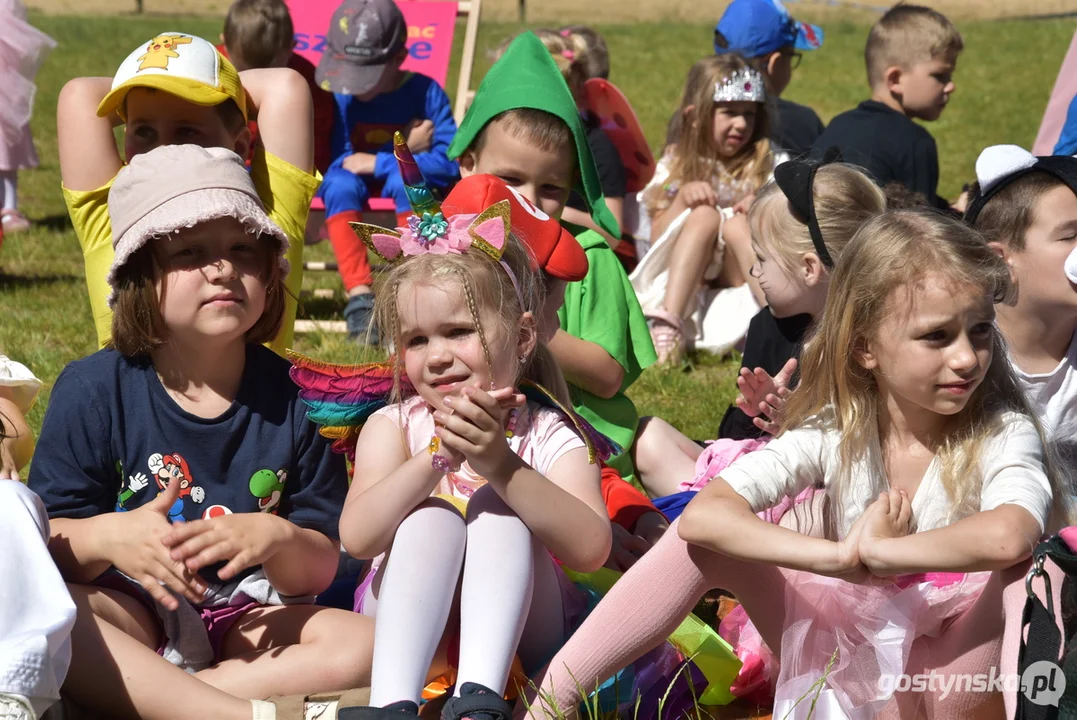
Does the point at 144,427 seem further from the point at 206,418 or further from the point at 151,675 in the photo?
the point at 151,675

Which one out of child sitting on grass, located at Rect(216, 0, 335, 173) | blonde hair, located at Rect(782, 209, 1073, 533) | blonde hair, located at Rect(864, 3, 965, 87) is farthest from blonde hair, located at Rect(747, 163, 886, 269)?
child sitting on grass, located at Rect(216, 0, 335, 173)

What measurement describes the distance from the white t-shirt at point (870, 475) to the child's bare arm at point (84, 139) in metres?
1.90

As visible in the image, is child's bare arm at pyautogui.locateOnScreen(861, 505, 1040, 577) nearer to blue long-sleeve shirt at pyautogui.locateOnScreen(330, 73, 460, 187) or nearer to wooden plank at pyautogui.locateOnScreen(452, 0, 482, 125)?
blue long-sleeve shirt at pyautogui.locateOnScreen(330, 73, 460, 187)

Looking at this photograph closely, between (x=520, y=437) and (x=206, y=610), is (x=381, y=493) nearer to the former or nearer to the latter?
(x=520, y=437)

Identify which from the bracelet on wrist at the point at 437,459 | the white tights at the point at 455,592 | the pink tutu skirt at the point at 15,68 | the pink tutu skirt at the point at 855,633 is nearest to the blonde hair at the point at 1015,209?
the pink tutu skirt at the point at 855,633

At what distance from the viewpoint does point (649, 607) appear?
2.54 m

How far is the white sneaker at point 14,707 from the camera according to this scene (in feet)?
7.21

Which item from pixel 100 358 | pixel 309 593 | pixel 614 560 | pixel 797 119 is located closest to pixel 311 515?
pixel 309 593

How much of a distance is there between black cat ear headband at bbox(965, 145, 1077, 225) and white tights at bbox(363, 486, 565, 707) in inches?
64.7

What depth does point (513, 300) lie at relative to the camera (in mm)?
2738

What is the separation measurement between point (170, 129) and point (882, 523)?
2.09m

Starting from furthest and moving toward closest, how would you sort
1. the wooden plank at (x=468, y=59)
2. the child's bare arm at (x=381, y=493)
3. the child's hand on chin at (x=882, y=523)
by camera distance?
the wooden plank at (x=468, y=59)
the child's bare arm at (x=381, y=493)
the child's hand on chin at (x=882, y=523)

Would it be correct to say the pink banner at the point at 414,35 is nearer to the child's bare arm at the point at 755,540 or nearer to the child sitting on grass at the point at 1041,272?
the child sitting on grass at the point at 1041,272

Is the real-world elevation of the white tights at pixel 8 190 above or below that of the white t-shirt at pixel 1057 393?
below
